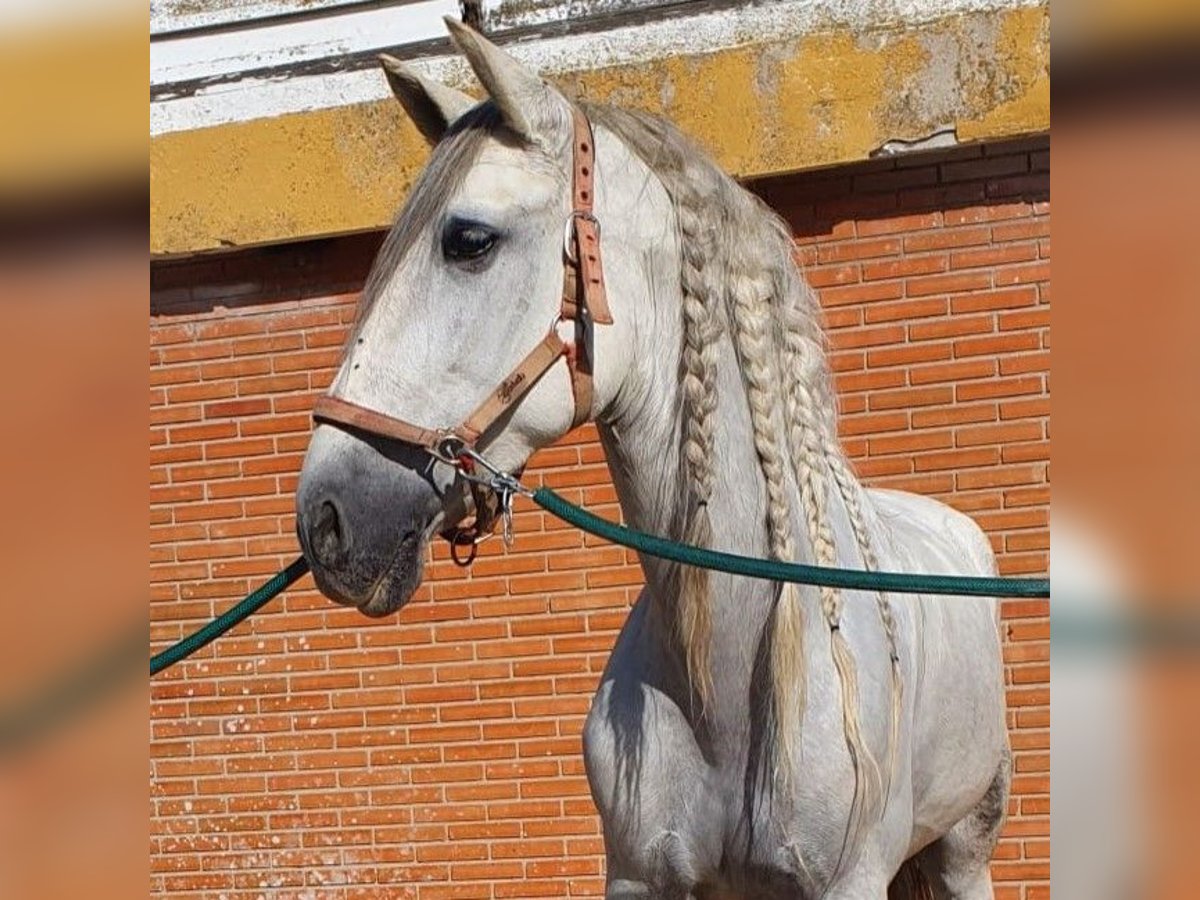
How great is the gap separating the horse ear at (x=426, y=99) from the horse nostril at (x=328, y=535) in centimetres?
74

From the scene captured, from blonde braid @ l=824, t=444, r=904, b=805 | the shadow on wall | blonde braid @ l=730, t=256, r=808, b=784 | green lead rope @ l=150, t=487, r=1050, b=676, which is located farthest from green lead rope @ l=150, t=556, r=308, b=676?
the shadow on wall

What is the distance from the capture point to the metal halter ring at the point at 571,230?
2803 mm

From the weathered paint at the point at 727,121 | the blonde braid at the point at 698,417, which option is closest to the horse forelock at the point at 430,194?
the blonde braid at the point at 698,417

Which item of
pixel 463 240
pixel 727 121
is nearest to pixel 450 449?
pixel 463 240

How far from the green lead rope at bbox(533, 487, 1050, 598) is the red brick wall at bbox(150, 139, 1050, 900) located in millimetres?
3001

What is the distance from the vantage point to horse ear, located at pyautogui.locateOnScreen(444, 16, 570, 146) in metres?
2.78

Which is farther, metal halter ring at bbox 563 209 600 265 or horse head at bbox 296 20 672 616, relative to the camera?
metal halter ring at bbox 563 209 600 265

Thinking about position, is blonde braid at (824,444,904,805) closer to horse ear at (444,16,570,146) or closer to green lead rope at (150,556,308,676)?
horse ear at (444,16,570,146)

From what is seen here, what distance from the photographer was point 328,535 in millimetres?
2676

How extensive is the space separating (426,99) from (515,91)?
28 cm

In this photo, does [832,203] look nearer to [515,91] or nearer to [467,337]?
[515,91]

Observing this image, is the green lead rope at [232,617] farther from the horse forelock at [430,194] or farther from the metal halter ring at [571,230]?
the metal halter ring at [571,230]

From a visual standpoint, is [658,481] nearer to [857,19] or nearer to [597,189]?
[597,189]
